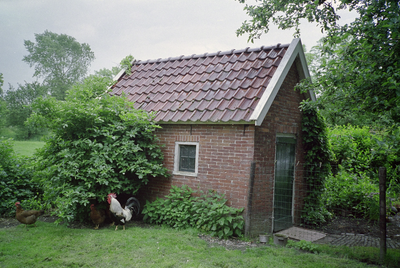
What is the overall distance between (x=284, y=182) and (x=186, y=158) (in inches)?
115

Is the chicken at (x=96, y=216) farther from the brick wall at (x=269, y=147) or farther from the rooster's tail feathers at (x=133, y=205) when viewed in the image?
the brick wall at (x=269, y=147)

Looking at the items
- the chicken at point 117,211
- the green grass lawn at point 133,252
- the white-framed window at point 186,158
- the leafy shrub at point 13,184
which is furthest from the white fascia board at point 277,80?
the leafy shrub at point 13,184

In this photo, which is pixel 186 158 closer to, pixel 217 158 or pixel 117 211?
pixel 217 158

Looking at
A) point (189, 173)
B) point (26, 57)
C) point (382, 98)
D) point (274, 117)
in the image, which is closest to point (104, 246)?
point (189, 173)

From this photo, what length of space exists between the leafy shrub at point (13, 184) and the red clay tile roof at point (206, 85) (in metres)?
4.07

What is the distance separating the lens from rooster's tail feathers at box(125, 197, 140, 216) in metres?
7.96

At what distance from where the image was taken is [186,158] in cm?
812

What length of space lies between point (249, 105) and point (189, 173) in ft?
8.29

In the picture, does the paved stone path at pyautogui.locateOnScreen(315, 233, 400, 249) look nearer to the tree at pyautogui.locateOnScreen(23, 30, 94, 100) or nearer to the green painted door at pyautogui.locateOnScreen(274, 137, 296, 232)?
the green painted door at pyautogui.locateOnScreen(274, 137, 296, 232)

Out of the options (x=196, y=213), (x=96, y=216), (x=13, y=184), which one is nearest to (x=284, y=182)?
(x=196, y=213)

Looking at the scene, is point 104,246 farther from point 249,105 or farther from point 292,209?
point 292,209

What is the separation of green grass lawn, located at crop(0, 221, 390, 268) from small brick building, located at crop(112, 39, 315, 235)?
1335mm

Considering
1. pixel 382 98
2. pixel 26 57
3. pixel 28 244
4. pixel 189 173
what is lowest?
pixel 28 244

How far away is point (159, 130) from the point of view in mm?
8641
